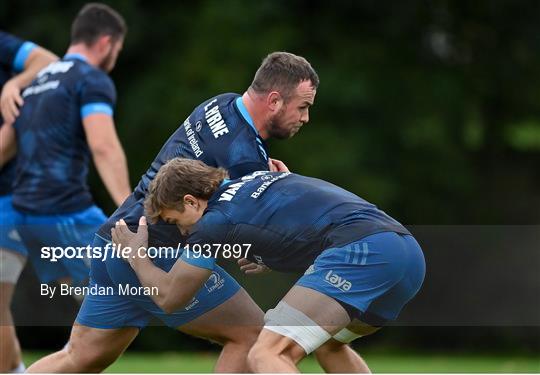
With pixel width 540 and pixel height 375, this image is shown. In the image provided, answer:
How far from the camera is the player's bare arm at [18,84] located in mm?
7363

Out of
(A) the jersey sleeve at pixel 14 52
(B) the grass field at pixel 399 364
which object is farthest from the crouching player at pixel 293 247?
(B) the grass field at pixel 399 364

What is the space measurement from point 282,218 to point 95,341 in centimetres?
135

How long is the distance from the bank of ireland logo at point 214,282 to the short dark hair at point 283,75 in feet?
3.13

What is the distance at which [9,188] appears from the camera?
7477 mm

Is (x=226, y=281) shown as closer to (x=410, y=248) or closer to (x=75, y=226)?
(x=410, y=248)

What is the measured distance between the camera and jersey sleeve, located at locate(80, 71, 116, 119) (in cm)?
711

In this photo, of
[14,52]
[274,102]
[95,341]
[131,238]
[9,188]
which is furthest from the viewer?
[14,52]

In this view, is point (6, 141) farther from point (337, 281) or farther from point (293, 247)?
point (337, 281)

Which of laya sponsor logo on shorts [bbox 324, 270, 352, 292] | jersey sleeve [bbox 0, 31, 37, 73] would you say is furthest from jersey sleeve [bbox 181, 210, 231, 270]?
jersey sleeve [bbox 0, 31, 37, 73]

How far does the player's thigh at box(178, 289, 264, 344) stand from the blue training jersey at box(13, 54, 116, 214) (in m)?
2.06

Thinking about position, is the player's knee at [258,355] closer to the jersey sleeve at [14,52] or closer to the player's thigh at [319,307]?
the player's thigh at [319,307]

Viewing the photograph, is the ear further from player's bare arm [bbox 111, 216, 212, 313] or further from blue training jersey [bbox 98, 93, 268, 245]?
player's bare arm [bbox 111, 216, 212, 313]

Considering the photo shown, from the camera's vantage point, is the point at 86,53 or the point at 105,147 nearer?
the point at 105,147

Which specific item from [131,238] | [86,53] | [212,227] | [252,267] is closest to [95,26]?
[86,53]
